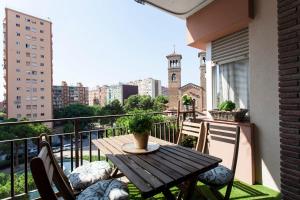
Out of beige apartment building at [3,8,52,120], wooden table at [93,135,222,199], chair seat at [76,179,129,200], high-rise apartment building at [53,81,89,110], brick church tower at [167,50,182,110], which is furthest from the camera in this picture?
high-rise apartment building at [53,81,89,110]

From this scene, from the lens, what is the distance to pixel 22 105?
1547 inches

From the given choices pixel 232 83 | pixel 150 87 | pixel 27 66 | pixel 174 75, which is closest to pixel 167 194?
Result: pixel 232 83

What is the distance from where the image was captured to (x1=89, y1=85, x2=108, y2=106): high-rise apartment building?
8138 cm

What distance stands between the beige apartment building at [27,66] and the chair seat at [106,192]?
144 ft

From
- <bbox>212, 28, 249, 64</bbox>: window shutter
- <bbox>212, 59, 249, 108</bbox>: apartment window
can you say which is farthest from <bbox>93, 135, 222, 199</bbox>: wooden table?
<bbox>212, 28, 249, 64</bbox>: window shutter

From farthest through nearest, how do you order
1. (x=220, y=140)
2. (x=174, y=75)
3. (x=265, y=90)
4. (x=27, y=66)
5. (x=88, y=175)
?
(x=27, y=66)
(x=174, y=75)
(x=220, y=140)
(x=265, y=90)
(x=88, y=175)

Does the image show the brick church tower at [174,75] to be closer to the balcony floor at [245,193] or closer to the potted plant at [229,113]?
the potted plant at [229,113]

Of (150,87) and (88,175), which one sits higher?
(150,87)

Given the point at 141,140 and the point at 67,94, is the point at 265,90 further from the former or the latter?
the point at 67,94

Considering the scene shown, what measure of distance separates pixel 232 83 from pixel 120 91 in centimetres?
6658

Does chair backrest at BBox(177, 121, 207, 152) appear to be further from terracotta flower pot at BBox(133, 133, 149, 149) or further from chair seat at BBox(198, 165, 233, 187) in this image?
terracotta flower pot at BBox(133, 133, 149, 149)

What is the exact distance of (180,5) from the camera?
388 centimetres

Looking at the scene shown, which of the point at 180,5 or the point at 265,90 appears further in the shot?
the point at 180,5

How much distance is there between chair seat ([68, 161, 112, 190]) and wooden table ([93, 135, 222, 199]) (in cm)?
23
